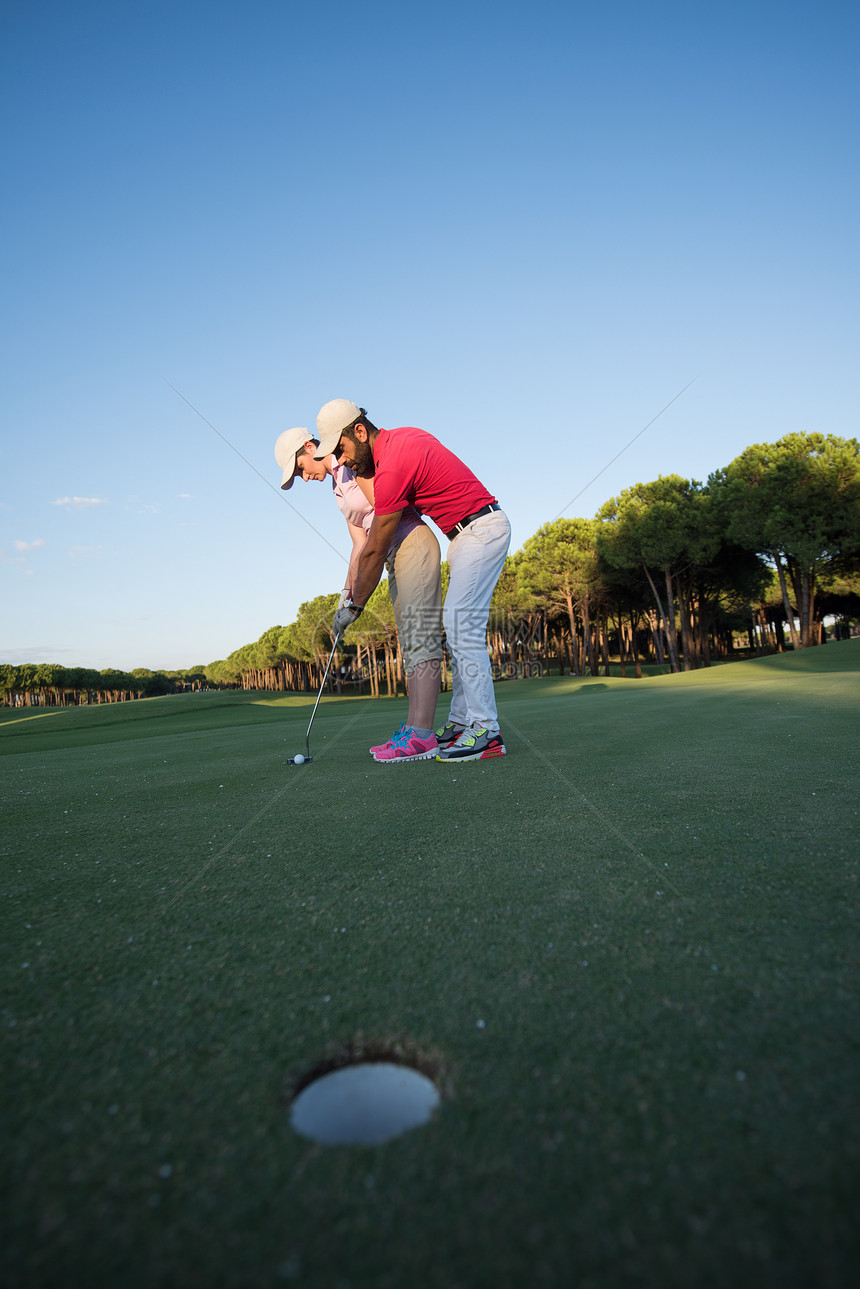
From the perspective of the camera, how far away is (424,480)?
3889 mm

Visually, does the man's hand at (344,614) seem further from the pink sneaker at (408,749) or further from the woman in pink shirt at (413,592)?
the pink sneaker at (408,749)

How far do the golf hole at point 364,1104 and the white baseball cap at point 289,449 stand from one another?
165 inches

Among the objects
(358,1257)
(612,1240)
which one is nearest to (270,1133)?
(358,1257)

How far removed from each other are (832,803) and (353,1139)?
1.94m

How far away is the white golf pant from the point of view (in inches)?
150

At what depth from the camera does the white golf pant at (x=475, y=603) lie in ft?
12.5

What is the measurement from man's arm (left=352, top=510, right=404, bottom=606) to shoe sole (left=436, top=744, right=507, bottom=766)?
117 centimetres

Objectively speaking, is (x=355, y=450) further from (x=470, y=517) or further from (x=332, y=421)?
(x=470, y=517)

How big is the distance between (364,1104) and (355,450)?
3808 mm

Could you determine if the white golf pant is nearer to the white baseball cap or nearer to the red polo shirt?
the red polo shirt

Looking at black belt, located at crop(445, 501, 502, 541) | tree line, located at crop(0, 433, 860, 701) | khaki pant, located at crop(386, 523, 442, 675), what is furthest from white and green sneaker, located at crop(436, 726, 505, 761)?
tree line, located at crop(0, 433, 860, 701)

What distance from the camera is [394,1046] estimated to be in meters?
0.92

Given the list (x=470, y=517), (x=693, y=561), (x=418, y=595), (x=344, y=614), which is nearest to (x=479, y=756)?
(x=418, y=595)

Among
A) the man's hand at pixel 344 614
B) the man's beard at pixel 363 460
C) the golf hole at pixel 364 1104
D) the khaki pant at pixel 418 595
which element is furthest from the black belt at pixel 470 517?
the golf hole at pixel 364 1104
